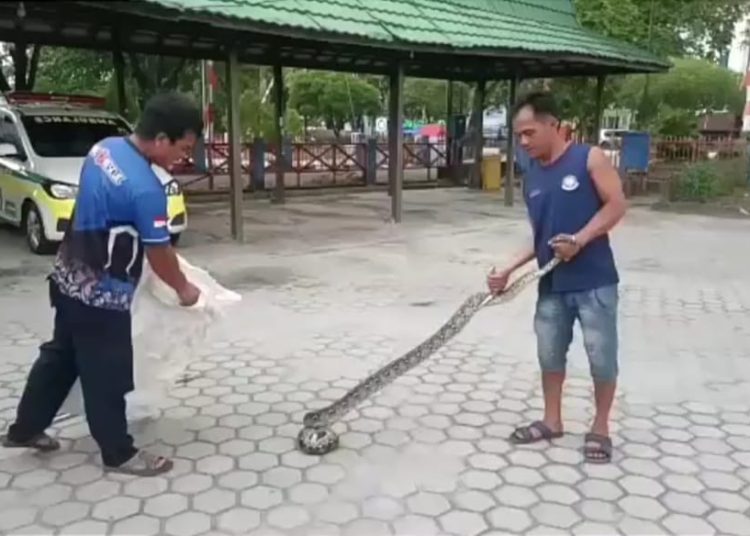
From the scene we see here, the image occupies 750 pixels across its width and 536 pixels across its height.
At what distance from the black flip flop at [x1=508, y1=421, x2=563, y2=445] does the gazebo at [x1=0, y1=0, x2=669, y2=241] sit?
466 centimetres

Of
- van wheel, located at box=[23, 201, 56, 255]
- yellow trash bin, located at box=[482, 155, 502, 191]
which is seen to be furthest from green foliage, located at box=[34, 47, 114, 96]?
van wheel, located at box=[23, 201, 56, 255]

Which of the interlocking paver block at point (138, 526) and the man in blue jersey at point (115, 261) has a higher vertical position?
the man in blue jersey at point (115, 261)

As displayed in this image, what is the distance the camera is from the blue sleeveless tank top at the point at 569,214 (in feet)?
10.9

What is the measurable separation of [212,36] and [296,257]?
3.74m

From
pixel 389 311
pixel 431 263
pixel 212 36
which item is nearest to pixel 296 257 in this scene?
pixel 431 263

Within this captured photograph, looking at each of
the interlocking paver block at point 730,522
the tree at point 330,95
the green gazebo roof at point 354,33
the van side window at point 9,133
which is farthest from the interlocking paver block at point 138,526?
the tree at point 330,95

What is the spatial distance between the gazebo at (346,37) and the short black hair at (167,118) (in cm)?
352

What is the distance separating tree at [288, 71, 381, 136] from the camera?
3375 centimetres

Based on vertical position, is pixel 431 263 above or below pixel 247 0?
below

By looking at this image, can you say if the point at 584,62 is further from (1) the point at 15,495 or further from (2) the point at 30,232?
(1) the point at 15,495

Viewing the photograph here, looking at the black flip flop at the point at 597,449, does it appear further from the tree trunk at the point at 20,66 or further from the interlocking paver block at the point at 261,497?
the tree trunk at the point at 20,66

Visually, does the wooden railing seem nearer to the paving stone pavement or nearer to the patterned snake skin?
the paving stone pavement

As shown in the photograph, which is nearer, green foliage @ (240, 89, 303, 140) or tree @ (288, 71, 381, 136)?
green foliage @ (240, 89, 303, 140)

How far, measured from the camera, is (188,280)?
137 inches
